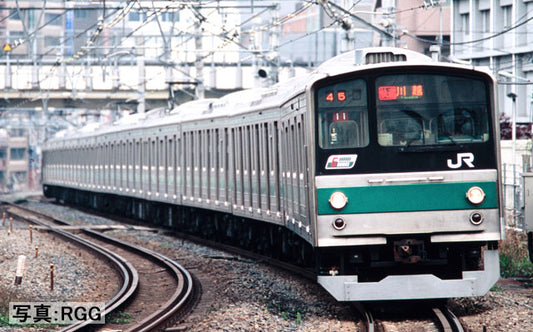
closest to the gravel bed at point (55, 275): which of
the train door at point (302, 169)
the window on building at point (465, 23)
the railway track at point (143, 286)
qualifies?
the railway track at point (143, 286)

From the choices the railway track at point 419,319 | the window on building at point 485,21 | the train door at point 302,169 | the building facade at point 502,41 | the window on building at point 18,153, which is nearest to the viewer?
the railway track at point 419,319

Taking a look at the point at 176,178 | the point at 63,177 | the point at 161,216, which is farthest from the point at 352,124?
the point at 63,177

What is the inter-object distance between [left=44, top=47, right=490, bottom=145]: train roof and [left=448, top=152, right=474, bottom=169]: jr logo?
2.95 ft

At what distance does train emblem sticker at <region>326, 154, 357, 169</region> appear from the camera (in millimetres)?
9914

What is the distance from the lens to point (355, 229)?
982cm

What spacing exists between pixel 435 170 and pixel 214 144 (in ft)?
32.5

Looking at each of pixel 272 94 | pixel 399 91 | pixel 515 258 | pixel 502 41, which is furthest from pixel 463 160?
pixel 502 41

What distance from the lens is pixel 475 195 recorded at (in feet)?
32.2

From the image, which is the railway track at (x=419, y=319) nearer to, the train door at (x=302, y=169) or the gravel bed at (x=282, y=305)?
the gravel bed at (x=282, y=305)

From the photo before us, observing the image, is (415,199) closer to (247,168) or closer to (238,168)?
(247,168)

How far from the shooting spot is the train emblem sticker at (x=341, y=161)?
9.91 meters

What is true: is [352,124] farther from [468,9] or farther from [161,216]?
[468,9]

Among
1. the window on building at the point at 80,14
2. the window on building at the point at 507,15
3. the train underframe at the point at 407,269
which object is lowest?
the train underframe at the point at 407,269

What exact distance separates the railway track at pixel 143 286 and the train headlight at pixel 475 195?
3.42 m
